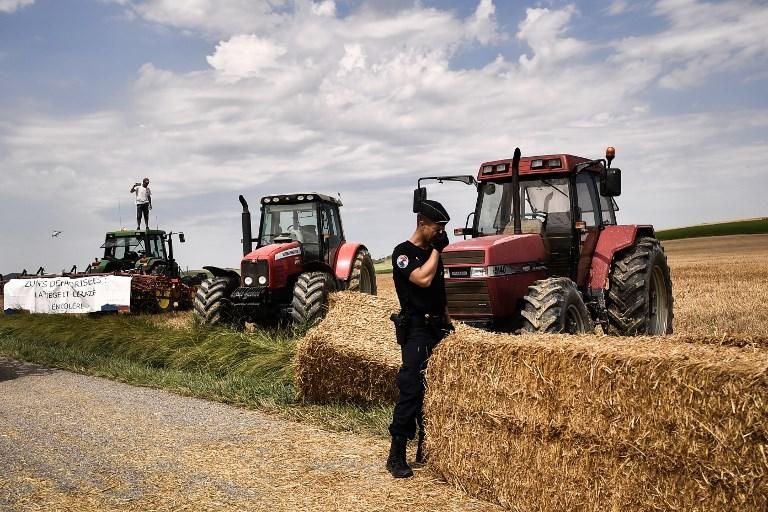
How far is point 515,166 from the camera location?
8.27 metres

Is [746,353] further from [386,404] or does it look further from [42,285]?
[42,285]

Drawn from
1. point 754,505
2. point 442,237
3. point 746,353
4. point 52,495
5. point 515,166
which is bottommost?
point 52,495

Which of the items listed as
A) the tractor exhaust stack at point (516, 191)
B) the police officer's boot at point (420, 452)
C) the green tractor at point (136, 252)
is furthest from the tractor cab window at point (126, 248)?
the police officer's boot at point (420, 452)

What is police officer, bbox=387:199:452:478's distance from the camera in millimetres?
5516

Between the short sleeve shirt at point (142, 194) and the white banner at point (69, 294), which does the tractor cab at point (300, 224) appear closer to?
the white banner at point (69, 294)

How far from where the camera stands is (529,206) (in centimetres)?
920

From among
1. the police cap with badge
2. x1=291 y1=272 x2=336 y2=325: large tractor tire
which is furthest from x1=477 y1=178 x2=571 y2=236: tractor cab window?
x1=291 y1=272 x2=336 y2=325: large tractor tire

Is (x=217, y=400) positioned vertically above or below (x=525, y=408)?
below

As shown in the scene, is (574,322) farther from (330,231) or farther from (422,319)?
(330,231)

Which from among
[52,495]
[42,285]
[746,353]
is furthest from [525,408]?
[42,285]

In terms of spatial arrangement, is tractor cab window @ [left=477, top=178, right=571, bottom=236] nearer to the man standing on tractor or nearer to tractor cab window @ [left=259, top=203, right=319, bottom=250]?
tractor cab window @ [left=259, top=203, right=319, bottom=250]

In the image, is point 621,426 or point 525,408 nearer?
point 621,426

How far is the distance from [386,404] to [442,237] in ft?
8.12

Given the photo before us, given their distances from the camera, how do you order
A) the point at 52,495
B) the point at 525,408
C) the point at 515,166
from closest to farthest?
the point at 525,408
the point at 52,495
the point at 515,166
